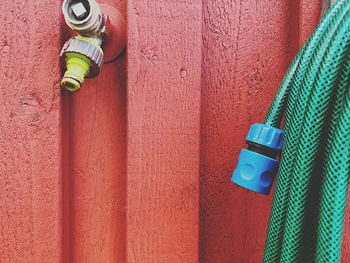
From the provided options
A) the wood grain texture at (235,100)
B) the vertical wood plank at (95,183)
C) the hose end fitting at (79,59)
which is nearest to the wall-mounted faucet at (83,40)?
the hose end fitting at (79,59)

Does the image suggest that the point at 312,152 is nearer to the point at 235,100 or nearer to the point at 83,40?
the point at 235,100

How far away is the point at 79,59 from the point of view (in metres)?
0.43

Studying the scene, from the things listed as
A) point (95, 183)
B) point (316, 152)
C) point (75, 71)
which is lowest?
point (95, 183)

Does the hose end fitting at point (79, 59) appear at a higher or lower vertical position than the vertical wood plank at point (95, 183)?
higher

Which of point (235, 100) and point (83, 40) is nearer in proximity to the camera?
point (83, 40)

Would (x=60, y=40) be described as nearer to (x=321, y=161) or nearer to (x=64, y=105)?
(x=64, y=105)

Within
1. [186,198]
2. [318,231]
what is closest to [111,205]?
[186,198]

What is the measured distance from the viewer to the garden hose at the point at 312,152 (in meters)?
0.32

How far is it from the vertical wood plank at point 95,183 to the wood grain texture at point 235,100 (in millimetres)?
192

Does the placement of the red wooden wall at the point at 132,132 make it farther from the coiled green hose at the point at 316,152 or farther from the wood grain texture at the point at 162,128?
the coiled green hose at the point at 316,152

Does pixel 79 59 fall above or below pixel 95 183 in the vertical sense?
above

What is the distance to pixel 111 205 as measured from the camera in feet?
1.75

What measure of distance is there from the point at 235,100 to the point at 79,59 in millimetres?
341

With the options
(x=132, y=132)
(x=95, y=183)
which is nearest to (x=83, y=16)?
(x=132, y=132)
